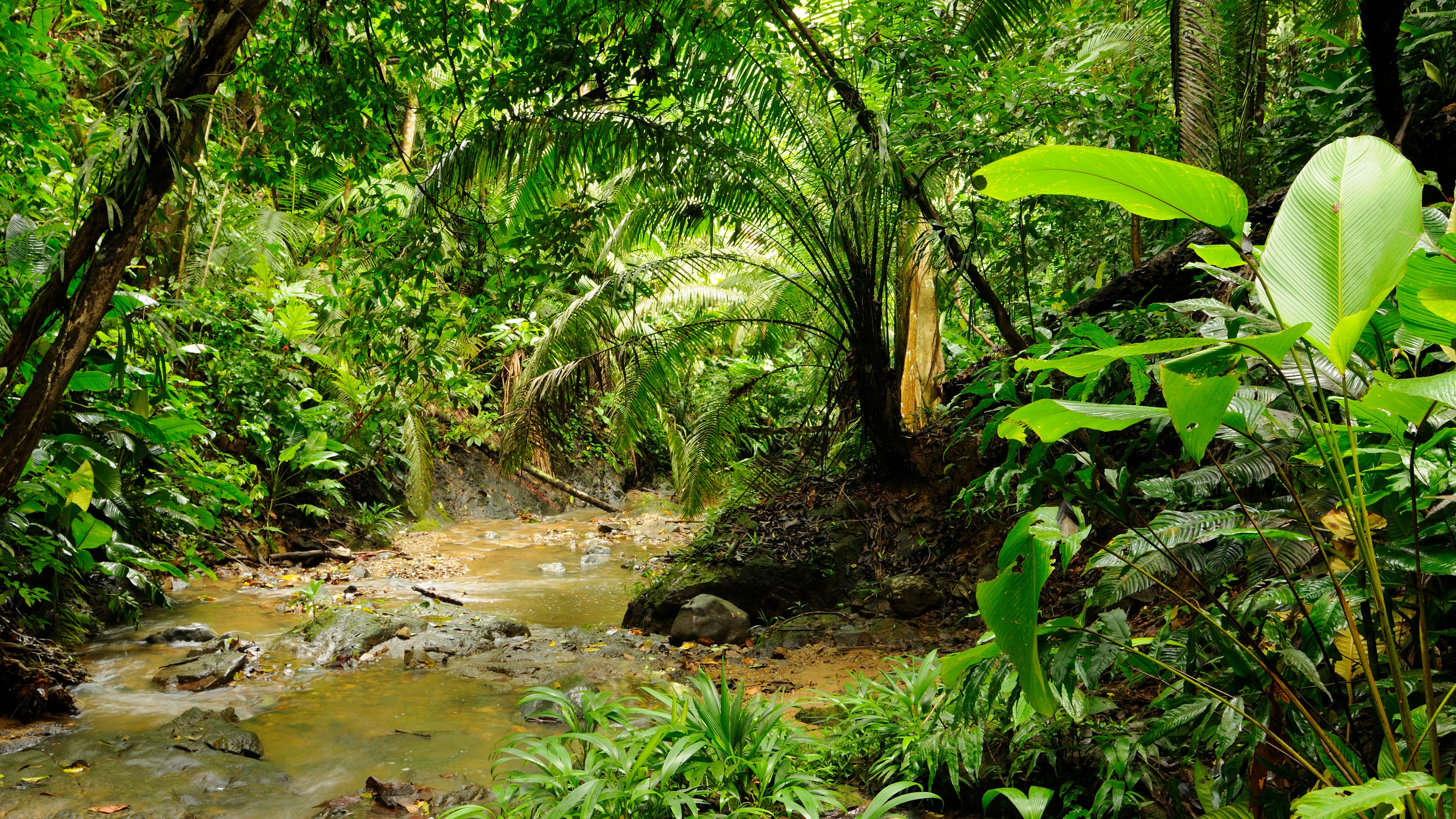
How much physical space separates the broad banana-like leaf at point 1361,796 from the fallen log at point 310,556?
8.35 meters

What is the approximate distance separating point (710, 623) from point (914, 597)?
1440 millimetres

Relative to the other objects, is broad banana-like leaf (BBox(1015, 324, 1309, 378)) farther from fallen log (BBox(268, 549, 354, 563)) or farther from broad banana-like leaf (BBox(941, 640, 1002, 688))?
fallen log (BBox(268, 549, 354, 563))

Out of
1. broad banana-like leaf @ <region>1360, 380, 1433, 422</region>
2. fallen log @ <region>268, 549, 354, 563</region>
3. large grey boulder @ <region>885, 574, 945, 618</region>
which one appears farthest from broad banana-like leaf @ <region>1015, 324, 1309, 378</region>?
fallen log @ <region>268, 549, 354, 563</region>

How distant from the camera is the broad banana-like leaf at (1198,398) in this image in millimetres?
1062

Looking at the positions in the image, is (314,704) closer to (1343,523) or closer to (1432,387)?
(1343,523)

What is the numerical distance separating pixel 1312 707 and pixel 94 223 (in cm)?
366

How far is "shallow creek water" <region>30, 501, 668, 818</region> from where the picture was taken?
11.1 ft

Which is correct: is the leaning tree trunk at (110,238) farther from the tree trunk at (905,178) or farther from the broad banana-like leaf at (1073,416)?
the tree trunk at (905,178)

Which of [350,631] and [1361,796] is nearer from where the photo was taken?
[1361,796]

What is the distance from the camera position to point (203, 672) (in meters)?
4.45

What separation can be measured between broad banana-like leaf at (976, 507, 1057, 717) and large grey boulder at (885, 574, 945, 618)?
4178mm

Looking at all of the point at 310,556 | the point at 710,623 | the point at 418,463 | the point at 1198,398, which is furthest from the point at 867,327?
the point at 310,556

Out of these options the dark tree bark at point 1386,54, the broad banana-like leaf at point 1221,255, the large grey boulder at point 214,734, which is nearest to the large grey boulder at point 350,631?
the large grey boulder at point 214,734

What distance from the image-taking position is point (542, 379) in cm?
618
